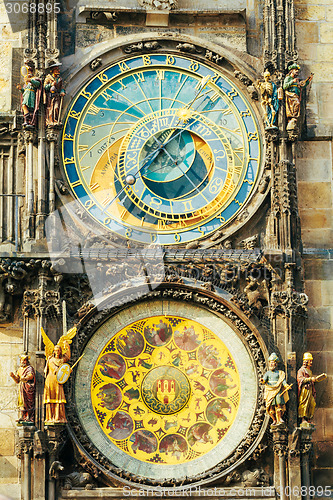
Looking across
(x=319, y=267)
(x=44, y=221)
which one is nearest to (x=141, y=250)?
(x=44, y=221)

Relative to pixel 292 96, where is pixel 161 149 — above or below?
below

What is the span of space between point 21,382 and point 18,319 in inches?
32.8

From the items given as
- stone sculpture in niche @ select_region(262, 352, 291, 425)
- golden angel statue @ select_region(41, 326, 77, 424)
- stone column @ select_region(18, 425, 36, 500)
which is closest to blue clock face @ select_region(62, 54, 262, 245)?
golden angel statue @ select_region(41, 326, 77, 424)

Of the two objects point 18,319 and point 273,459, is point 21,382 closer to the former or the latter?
point 18,319

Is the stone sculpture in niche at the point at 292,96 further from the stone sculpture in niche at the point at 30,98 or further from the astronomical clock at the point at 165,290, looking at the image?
the stone sculpture in niche at the point at 30,98

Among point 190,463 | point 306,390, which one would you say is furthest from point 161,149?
point 190,463

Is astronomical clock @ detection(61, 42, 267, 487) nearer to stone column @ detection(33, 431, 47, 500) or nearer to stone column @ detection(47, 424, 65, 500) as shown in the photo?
stone column @ detection(47, 424, 65, 500)

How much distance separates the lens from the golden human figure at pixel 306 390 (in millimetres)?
13852

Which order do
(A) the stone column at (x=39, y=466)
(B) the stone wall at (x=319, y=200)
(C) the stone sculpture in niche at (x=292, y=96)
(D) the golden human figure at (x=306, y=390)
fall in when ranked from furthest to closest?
(C) the stone sculpture in niche at (x=292, y=96) < (B) the stone wall at (x=319, y=200) < (D) the golden human figure at (x=306, y=390) < (A) the stone column at (x=39, y=466)

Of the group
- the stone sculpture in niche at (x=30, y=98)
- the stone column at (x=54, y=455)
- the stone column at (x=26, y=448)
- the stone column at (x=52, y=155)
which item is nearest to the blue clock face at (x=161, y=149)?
the stone column at (x=52, y=155)

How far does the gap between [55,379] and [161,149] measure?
2.88 metres

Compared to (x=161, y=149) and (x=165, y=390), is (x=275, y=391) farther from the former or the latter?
(x=161, y=149)

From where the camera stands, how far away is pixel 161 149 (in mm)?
14742

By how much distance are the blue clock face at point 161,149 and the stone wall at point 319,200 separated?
0.72 meters
